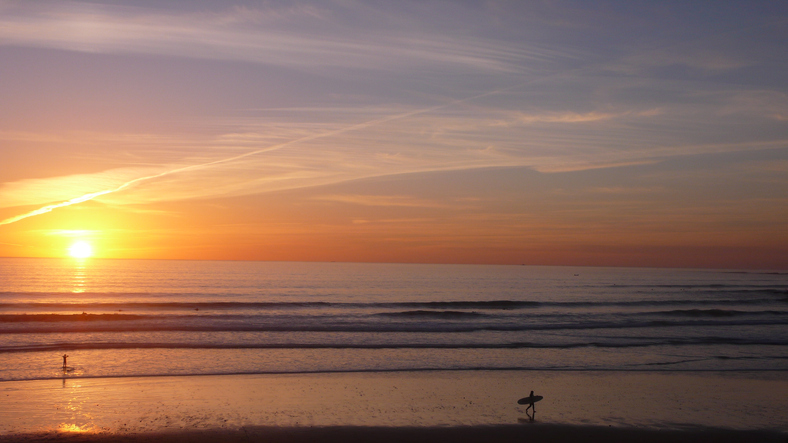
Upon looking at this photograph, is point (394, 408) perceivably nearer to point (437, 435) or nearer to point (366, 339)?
point (437, 435)

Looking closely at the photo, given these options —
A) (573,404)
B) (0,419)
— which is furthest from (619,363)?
(0,419)

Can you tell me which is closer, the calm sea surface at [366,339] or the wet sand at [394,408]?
the wet sand at [394,408]

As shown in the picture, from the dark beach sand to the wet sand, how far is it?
27 millimetres

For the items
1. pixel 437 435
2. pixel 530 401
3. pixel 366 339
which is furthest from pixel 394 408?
pixel 366 339

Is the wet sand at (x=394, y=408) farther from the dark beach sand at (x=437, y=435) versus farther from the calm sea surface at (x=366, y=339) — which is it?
the calm sea surface at (x=366, y=339)

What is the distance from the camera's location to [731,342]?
2738 cm

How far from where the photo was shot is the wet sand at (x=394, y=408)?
12289mm

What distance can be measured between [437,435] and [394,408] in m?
2.27

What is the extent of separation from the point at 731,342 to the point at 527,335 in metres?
10.4

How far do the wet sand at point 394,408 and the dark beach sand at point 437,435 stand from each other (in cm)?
3

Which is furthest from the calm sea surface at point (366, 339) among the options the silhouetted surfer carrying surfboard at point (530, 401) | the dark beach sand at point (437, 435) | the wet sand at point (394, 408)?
the dark beach sand at point (437, 435)

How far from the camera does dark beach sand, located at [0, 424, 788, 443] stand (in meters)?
11.7

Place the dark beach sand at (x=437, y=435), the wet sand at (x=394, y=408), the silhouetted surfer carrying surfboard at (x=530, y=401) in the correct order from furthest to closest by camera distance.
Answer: the silhouetted surfer carrying surfboard at (x=530, y=401), the wet sand at (x=394, y=408), the dark beach sand at (x=437, y=435)

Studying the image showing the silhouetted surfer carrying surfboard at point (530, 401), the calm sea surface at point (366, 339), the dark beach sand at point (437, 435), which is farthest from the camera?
the calm sea surface at point (366, 339)
